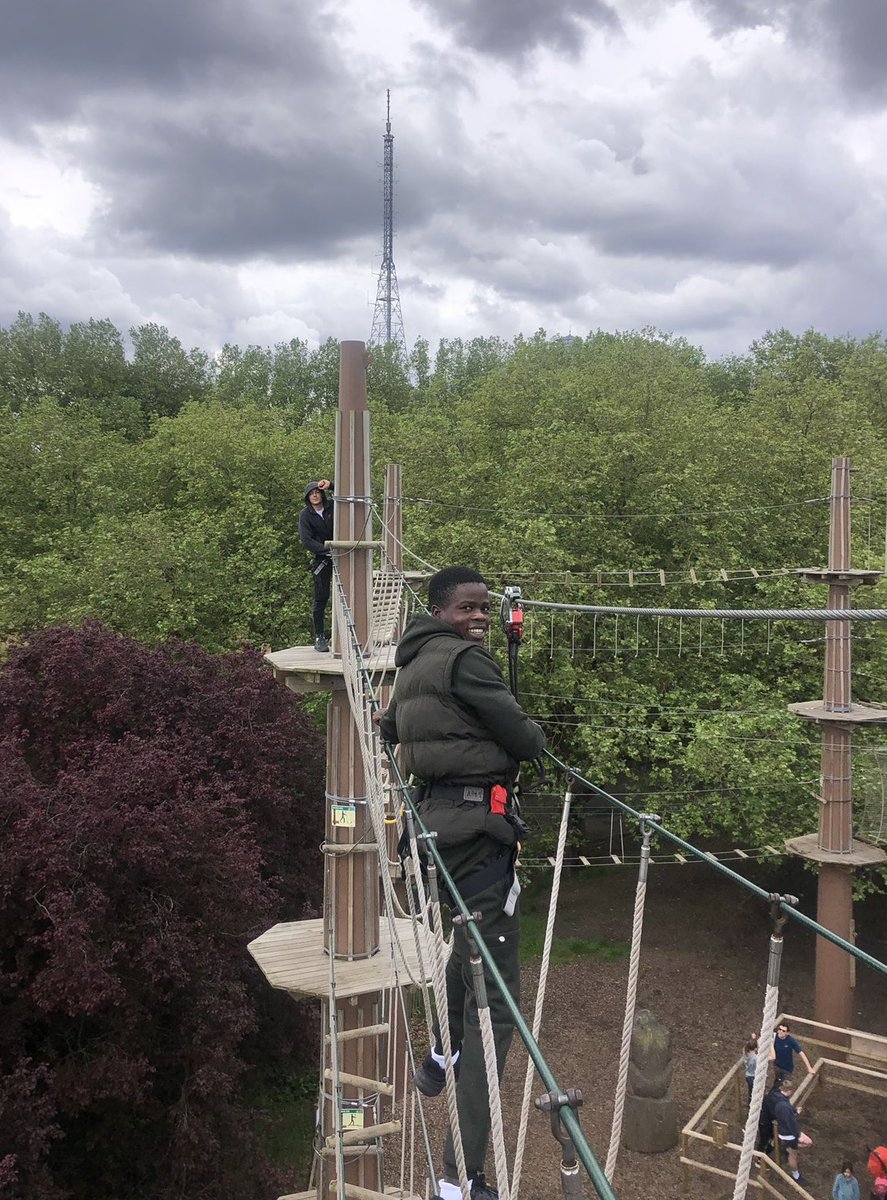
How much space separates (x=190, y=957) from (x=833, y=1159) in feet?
20.8

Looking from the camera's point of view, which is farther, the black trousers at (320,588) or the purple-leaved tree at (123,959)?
the black trousers at (320,588)

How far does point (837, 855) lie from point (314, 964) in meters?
6.19

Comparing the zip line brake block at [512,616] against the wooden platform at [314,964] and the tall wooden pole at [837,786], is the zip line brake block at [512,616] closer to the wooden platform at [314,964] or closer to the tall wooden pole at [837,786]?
the wooden platform at [314,964]

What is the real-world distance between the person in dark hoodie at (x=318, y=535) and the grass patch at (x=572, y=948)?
25.0ft

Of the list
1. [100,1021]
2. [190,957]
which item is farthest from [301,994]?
[100,1021]

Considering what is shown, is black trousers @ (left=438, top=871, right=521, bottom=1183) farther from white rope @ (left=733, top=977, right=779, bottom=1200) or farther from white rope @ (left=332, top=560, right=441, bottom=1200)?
white rope @ (left=332, top=560, right=441, bottom=1200)

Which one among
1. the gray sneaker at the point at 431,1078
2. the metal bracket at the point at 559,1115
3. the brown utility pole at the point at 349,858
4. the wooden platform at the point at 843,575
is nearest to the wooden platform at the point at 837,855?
the wooden platform at the point at 843,575

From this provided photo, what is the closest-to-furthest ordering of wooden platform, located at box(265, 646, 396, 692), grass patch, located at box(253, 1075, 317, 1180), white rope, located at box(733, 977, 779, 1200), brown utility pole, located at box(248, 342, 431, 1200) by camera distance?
white rope, located at box(733, 977, 779, 1200), wooden platform, located at box(265, 646, 396, 692), brown utility pole, located at box(248, 342, 431, 1200), grass patch, located at box(253, 1075, 317, 1180)

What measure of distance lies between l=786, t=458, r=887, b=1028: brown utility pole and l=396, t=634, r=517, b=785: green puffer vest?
7.86 metres

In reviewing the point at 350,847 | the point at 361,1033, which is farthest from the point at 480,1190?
the point at 350,847

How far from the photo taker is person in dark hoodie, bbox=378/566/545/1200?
7.75ft

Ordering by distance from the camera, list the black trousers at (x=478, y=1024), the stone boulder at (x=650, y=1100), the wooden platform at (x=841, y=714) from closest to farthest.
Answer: the black trousers at (x=478, y=1024) → the stone boulder at (x=650, y=1100) → the wooden platform at (x=841, y=714)

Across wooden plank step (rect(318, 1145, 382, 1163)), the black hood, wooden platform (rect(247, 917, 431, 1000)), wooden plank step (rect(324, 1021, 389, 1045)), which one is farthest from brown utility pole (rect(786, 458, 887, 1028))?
the black hood

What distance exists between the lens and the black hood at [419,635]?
8.63ft
